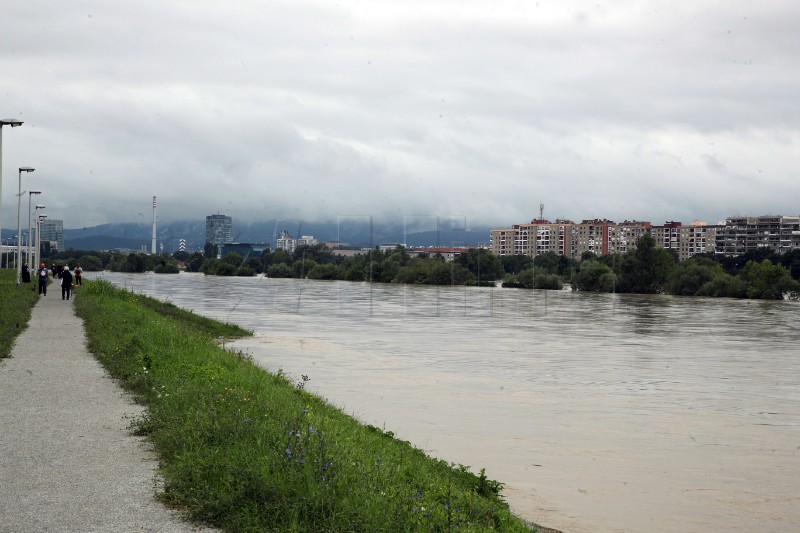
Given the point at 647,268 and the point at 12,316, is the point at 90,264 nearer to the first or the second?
the point at 647,268

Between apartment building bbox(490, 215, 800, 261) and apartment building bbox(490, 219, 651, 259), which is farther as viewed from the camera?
apartment building bbox(490, 215, 800, 261)

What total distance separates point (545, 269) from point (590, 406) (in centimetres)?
9087

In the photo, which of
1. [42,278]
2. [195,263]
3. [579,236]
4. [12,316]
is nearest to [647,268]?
[42,278]

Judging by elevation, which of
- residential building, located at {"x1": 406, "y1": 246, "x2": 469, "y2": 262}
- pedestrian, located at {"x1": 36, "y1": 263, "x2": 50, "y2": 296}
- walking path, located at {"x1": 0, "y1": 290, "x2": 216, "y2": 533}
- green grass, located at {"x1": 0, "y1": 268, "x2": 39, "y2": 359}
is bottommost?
walking path, located at {"x1": 0, "y1": 290, "x2": 216, "y2": 533}

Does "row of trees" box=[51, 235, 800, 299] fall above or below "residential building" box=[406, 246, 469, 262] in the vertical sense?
below

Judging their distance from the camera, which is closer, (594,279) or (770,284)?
(770,284)

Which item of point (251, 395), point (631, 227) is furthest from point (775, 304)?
point (631, 227)

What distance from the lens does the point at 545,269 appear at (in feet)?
357

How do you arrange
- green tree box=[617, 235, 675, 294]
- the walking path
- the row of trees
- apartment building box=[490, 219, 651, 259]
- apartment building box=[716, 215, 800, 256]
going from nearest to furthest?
the walking path < the row of trees < green tree box=[617, 235, 675, 294] < apartment building box=[490, 219, 651, 259] < apartment building box=[716, 215, 800, 256]

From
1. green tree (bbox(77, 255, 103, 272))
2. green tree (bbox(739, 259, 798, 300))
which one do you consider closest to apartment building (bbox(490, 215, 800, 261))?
green tree (bbox(77, 255, 103, 272))

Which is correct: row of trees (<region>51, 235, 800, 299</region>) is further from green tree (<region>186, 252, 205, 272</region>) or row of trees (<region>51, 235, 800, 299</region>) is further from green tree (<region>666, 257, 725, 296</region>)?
green tree (<region>186, 252, 205, 272</region>)

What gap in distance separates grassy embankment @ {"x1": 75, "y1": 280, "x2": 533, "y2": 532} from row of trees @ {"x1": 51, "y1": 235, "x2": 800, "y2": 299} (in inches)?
2922

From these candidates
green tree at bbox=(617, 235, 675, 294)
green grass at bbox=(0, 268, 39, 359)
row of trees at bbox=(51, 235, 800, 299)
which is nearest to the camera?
green grass at bbox=(0, 268, 39, 359)

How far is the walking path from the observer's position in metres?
6.87
